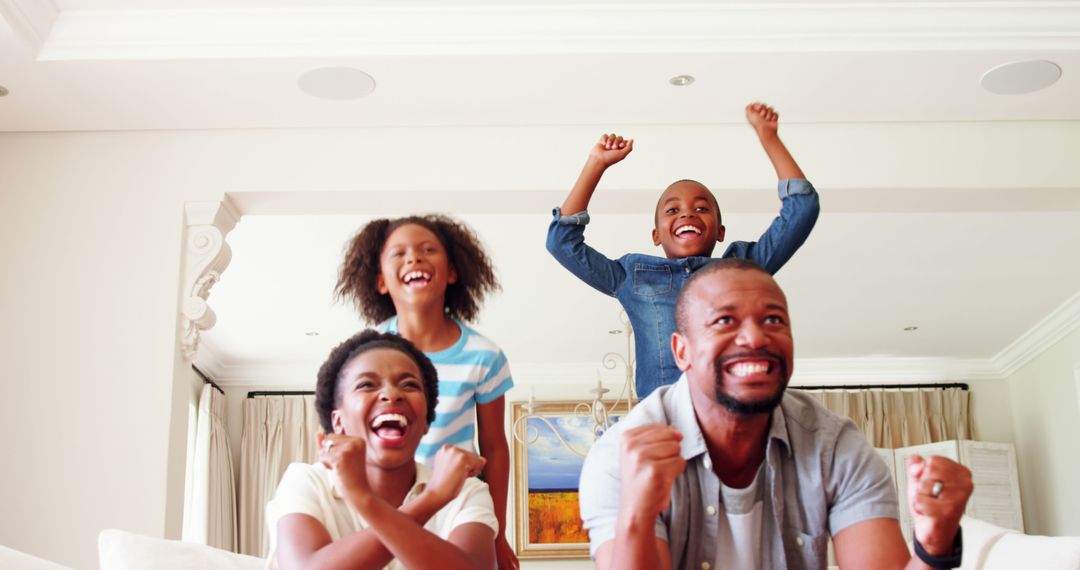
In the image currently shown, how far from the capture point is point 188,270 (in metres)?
3.94

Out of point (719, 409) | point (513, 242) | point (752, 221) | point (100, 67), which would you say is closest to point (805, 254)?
point (752, 221)

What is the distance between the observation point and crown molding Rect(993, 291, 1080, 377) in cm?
673

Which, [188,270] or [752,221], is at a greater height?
[752,221]

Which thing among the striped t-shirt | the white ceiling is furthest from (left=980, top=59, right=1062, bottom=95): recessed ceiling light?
the striped t-shirt

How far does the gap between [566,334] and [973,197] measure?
3.66 metres

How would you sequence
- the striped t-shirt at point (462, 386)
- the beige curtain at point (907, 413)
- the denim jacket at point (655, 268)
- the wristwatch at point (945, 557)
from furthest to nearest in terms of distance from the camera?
the beige curtain at point (907, 413) < the denim jacket at point (655, 268) < the striped t-shirt at point (462, 386) < the wristwatch at point (945, 557)

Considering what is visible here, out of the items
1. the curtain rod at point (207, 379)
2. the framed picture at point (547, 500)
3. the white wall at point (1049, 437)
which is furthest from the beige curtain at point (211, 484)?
the white wall at point (1049, 437)

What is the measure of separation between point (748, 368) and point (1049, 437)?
651 cm

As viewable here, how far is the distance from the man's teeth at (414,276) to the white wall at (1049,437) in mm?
5470

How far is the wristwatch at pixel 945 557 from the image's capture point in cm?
159

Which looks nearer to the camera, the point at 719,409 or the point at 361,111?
the point at 719,409

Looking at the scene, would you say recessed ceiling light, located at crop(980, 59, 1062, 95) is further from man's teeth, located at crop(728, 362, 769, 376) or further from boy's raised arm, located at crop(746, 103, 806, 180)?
man's teeth, located at crop(728, 362, 769, 376)

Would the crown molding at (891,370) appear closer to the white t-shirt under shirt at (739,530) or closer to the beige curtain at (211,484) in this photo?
the beige curtain at (211,484)

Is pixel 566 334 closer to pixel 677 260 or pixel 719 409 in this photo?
pixel 677 260
